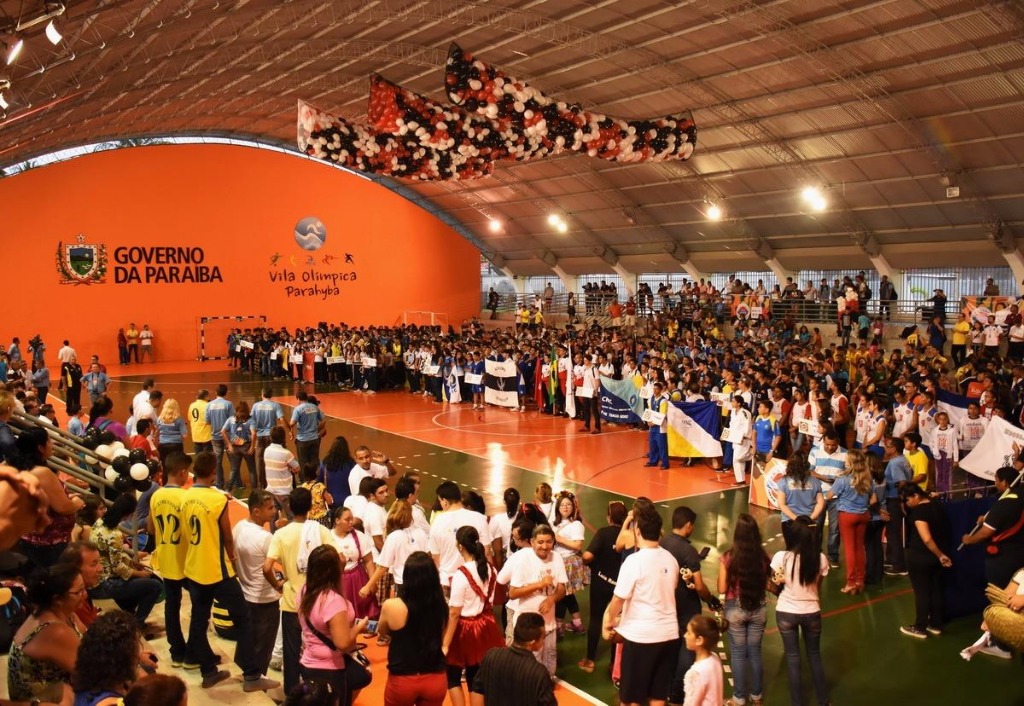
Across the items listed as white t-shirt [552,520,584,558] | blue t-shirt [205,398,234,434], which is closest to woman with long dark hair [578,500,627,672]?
white t-shirt [552,520,584,558]

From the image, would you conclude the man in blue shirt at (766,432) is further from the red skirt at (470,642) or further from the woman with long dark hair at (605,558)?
the red skirt at (470,642)

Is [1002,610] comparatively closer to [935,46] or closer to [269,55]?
[935,46]

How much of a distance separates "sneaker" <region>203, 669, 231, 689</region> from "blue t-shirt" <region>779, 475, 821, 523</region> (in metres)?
5.56

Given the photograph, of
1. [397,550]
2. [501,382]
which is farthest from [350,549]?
[501,382]

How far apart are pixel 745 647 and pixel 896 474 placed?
376 centimetres

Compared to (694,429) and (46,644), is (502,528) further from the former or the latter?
(694,429)

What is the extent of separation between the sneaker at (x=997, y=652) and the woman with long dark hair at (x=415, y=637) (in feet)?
17.1

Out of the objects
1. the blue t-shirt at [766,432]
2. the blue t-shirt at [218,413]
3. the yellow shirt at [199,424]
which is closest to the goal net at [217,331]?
the yellow shirt at [199,424]

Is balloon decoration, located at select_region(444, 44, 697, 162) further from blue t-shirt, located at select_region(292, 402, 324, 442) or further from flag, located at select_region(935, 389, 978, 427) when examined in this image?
flag, located at select_region(935, 389, 978, 427)

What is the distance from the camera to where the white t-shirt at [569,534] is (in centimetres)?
738

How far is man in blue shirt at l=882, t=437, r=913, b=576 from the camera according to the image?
365 inches

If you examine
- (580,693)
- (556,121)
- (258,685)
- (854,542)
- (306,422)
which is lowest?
(580,693)

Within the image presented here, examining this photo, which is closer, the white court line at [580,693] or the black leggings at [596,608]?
the white court line at [580,693]

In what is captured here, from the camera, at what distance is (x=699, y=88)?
2541cm
